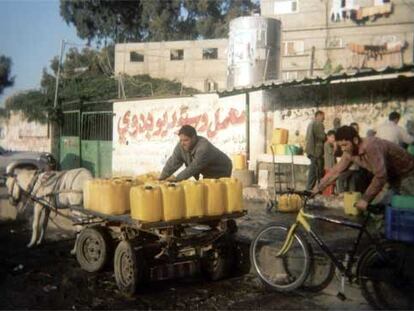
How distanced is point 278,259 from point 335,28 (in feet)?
118

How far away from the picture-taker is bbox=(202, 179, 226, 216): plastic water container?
5816mm

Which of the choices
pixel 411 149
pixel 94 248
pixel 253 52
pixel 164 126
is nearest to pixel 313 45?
pixel 253 52

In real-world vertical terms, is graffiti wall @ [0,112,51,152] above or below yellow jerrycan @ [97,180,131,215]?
above

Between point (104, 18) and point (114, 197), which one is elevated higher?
point (104, 18)

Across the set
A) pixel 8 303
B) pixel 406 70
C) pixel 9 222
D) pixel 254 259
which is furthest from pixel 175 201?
pixel 406 70

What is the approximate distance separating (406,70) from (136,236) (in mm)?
7609

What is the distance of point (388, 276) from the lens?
4957mm

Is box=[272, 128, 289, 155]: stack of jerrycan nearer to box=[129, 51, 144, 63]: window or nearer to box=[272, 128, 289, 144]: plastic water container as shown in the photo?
box=[272, 128, 289, 144]: plastic water container

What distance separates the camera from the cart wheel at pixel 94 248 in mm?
6352

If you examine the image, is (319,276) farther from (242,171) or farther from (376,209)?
(242,171)

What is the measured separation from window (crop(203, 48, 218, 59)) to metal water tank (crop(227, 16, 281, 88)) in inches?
825

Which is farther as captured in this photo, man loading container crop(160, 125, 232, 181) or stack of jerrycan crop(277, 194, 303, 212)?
stack of jerrycan crop(277, 194, 303, 212)

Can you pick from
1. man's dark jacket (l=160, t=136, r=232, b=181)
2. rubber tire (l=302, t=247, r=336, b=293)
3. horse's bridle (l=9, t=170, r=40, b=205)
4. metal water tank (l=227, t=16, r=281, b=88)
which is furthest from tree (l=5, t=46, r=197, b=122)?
rubber tire (l=302, t=247, r=336, b=293)

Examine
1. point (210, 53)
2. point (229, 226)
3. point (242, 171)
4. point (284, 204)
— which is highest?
point (210, 53)
